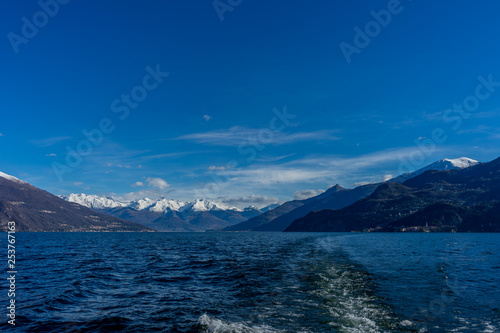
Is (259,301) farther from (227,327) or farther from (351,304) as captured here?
(351,304)

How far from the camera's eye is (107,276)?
37.8 meters

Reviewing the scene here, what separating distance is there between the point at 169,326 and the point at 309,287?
55.6ft

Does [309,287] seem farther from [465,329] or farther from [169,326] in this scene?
[169,326]

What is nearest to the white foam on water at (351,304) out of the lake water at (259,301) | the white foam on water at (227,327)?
the lake water at (259,301)

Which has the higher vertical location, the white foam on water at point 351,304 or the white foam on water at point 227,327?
the white foam on water at point 227,327

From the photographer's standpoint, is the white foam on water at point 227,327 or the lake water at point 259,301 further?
the lake water at point 259,301

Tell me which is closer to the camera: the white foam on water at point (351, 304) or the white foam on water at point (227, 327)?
the white foam on water at point (227, 327)

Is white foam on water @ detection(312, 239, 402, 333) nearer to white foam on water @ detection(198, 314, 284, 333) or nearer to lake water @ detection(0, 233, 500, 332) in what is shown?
lake water @ detection(0, 233, 500, 332)

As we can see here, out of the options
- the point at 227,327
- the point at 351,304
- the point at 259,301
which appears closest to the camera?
the point at 227,327

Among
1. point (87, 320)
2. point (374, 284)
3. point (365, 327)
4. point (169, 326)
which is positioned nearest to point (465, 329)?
point (365, 327)

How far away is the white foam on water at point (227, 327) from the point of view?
1770 cm

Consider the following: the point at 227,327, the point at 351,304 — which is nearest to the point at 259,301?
the point at 227,327

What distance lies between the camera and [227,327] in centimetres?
1817

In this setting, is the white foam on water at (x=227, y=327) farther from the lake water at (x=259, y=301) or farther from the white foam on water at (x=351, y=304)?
the white foam on water at (x=351, y=304)
